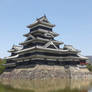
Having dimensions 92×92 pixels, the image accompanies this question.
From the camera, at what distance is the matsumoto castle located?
32.0m

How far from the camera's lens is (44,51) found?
108 ft

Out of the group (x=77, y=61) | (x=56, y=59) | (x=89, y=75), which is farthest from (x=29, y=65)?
(x=89, y=75)

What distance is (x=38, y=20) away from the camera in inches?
1480

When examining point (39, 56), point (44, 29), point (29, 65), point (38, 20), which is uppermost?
point (38, 20)

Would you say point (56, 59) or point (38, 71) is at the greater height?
point (56, 59)

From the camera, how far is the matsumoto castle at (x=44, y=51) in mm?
32031

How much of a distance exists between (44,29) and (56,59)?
9.21 metres

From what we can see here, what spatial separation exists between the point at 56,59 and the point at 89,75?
8.58 m

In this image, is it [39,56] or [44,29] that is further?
[44,29]

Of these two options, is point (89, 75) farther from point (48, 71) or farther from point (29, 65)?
point (29, 65)

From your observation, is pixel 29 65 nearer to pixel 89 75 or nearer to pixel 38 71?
pixel 38 71

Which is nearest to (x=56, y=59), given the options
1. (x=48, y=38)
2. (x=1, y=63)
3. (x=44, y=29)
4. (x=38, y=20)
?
(x=48, y=38)

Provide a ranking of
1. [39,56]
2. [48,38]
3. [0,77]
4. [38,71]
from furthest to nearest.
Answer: [0,77], [48,38], [39,56], [38,71]

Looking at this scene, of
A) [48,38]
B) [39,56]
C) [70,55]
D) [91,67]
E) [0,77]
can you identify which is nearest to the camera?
[39,56]
